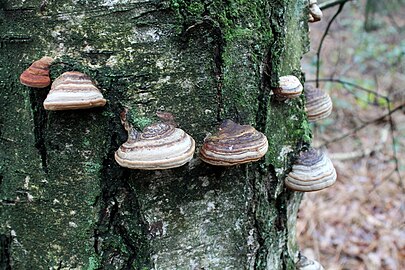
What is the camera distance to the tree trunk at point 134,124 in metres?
1.59

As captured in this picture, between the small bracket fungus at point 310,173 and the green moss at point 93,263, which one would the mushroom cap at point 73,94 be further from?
the small bracket fungus at point 310,173

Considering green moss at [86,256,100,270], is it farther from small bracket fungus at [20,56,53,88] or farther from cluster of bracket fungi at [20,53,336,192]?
small bracket fungus at [20,56,53,88]

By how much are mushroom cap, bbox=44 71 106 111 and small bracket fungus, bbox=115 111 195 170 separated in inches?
7.3

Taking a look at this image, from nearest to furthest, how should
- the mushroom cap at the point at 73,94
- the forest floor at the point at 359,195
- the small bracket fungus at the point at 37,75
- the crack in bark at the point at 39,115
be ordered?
the mushroom cap at the point at 73,94
the small bracket fungus at the point at 37,75
the crack in bark at the point at 39,115
the forest floor at the point at 359,195

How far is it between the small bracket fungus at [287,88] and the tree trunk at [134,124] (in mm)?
54

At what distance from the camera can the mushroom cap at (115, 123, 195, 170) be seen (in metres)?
1.44

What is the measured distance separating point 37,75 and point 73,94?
0.20 m

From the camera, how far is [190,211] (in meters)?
1.76

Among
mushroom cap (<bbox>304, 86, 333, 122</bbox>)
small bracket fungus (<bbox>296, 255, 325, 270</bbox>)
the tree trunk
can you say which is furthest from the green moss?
mushroom cap (<bbox>304, 86, 333, 122</bbox>)

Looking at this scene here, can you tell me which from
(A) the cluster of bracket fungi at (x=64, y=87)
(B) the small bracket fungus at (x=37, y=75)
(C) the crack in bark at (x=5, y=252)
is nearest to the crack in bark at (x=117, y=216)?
(A) the cluster of bracket fungi at (x=64, y=87)

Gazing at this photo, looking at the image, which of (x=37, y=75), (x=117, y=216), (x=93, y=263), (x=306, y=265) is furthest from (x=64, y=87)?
(x=306, y=265)

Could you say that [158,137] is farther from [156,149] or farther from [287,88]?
[287,88]

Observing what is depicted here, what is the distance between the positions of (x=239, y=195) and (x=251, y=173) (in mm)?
109

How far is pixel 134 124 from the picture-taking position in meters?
1.60
